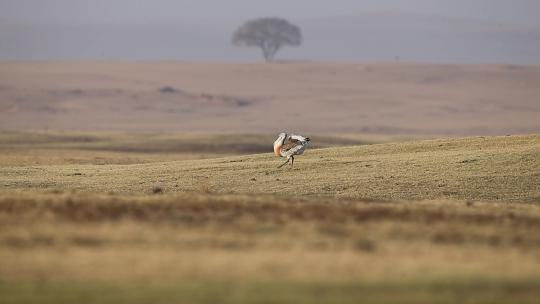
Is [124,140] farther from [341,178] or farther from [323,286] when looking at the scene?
[323,286]

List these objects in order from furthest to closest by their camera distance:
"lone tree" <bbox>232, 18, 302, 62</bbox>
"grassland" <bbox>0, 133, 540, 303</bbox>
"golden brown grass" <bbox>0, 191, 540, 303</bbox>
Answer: "lone tree" <bbox>232, 18, 302, 62</bbox>, "golden brown grass" <bbox>0, 191, 540, 303</bbox>, "grassland" <bbox>0, 133, 540, 303</bbox>

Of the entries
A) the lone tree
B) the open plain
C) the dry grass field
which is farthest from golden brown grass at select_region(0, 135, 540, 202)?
the lone tree

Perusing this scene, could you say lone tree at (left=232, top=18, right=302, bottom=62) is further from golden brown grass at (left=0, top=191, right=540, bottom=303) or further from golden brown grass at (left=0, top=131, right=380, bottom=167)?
golden brown grass at (left=0, top=191, right=540, bottom=303)

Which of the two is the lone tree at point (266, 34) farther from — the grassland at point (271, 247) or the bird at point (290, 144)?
the grassland at point (271, 247)

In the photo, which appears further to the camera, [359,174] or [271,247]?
[359,174]

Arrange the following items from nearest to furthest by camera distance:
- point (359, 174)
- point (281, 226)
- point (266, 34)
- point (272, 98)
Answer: point (281, 226) → point (359, 174) → point (272, 98) → point (266, 34)

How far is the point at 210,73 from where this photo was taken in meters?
175

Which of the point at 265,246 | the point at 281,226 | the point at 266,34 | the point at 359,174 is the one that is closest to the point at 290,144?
the point at 359,174

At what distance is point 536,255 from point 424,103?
134 meters

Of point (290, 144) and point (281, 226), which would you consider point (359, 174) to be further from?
point (281, 226)

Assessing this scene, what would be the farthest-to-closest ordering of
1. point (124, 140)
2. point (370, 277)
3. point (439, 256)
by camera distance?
point (124, 140) < point (439, 256) < point (370, 277)

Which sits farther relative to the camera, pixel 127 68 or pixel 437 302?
pixel 127 68

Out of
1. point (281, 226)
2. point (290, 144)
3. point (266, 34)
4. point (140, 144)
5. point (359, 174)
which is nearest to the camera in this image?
point (281, 226)

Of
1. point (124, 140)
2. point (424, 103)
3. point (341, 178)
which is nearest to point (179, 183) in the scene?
point (341, 178)
